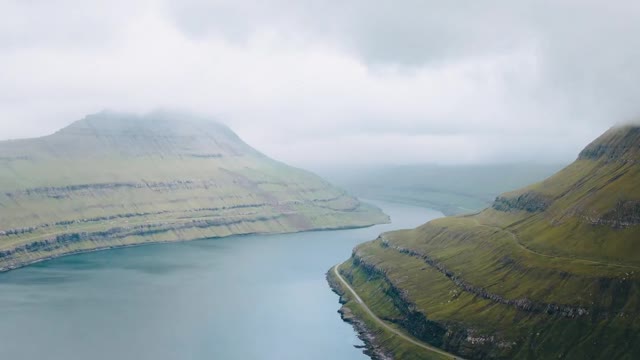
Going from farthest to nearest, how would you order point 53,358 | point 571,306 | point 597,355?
1. point 53,358
2. point 571,306
3. point 597,355

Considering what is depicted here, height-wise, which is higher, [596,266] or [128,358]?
[596,266]

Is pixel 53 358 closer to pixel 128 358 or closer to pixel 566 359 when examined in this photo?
pixel 128 358

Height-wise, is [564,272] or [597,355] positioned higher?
[564,272]

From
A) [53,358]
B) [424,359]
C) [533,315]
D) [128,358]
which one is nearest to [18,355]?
[53,358]

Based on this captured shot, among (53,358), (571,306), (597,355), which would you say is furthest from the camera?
(53,358)

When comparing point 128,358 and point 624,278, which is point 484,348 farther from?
point 128,358

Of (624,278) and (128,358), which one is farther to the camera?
(128,358)

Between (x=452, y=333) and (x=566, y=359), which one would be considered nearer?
(x=566, y=359)

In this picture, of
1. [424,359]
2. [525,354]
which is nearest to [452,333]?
[424,359]
